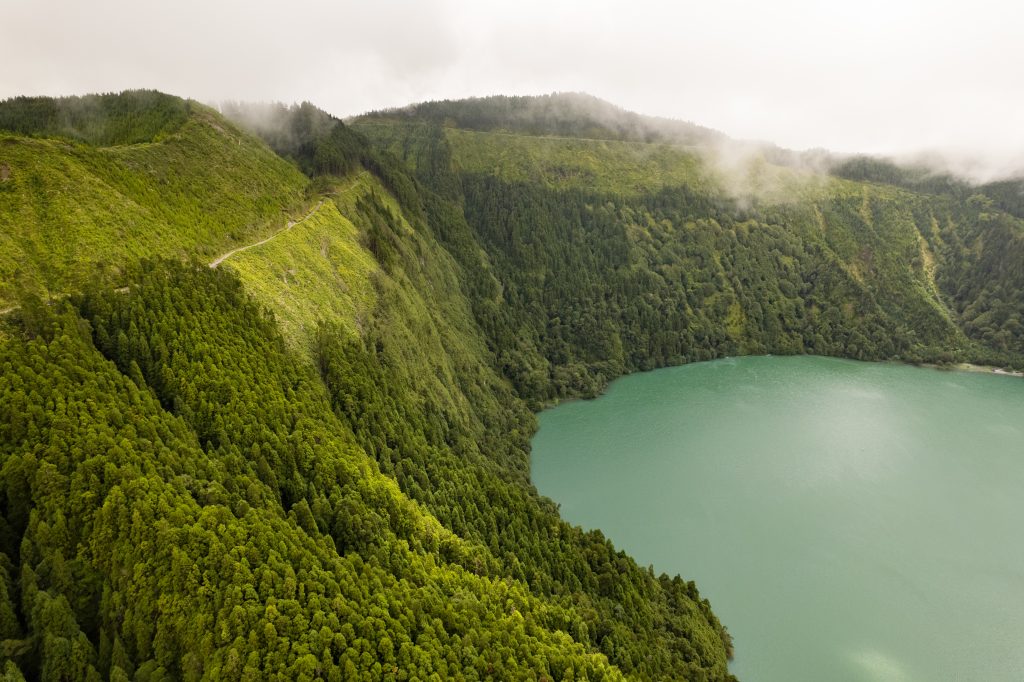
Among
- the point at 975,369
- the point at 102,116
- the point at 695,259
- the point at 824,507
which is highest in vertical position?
the point at 102,116

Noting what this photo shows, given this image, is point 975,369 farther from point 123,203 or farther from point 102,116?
point 102,116

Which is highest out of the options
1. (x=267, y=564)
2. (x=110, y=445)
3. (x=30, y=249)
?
(x=30, y=249)

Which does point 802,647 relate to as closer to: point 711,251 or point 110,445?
point 110,445

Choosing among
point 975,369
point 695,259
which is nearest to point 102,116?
point 695,259

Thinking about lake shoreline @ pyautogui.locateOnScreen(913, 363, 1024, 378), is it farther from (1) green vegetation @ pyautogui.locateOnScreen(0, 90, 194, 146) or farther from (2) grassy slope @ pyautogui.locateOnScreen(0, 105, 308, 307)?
(1) green vegetation @ pyautogui.locateOnScreen(0, 90, 194, 146)

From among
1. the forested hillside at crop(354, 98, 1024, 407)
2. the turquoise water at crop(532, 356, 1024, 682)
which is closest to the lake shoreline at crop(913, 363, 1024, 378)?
the forested hillside at crop(354, 98, 1024, 407)

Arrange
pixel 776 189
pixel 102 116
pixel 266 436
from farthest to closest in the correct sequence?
pixel 776 189, pixel 102 116, pixel 266 436

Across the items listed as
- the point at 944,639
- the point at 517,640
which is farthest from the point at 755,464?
the point at 517,640

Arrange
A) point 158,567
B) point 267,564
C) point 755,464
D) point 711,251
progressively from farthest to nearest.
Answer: point 711,251 → point 755,464 → point 267,564 → point 158,567
